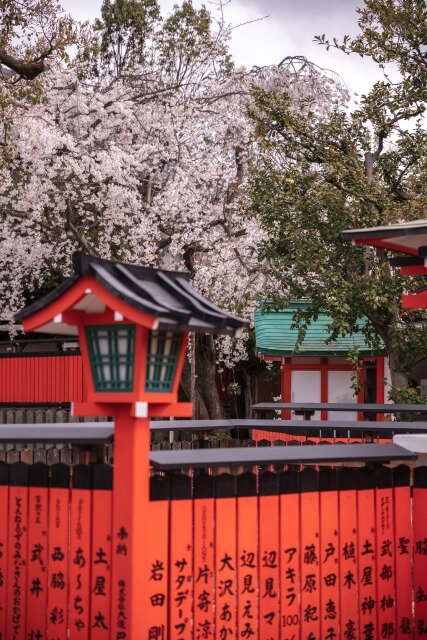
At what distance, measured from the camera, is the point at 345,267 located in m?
22.2

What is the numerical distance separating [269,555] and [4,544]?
6.92 feet

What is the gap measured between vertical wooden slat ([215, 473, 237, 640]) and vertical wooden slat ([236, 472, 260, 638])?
0.15 ft

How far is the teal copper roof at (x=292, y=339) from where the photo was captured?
27.8 meters

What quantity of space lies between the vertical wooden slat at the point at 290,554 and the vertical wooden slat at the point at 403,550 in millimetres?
1052

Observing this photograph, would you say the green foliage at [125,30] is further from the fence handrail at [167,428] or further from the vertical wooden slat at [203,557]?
the vertical wooden slat at [203,557]

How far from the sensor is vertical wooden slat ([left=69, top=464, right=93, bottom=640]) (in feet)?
23.1

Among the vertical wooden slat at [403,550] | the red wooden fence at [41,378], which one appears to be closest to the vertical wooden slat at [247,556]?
the vertical wooden slat at [403,550]

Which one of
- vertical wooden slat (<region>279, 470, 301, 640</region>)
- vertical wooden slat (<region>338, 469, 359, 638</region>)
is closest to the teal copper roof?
vertical wooden slat (<region>338, 469, 359, 638</region>)

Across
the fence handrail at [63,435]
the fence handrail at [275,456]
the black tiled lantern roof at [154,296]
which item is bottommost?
the fence handrail at [275,456]

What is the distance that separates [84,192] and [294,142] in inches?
370

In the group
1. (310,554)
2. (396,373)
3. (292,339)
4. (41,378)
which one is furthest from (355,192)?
(310,554)

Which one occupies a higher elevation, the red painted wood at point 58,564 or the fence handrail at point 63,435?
the fence handrail at point 63,435

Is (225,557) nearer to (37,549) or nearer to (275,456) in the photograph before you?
(275,456)

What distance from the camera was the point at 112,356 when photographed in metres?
6.75
